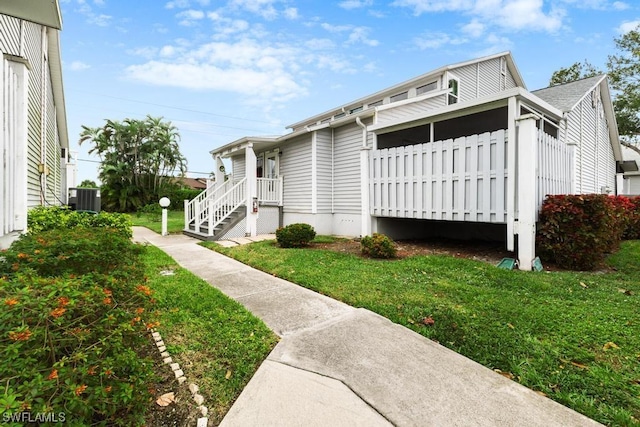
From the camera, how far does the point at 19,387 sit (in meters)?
1.20

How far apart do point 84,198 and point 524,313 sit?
1436 cm

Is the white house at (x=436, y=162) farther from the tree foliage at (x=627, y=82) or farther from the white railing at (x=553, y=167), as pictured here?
the tree foliage at (x=627, y=82)

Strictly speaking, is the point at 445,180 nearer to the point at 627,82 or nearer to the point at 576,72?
the point at 627,82

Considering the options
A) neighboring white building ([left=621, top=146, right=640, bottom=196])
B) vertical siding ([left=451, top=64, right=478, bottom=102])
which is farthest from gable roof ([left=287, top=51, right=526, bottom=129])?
neighboring white building ([left=621, top=146, right=640, bottom=196])

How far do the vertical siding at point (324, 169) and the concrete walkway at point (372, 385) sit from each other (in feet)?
24.4

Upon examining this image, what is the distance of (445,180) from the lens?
707 cm

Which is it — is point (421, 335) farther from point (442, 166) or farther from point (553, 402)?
point (442, 166)

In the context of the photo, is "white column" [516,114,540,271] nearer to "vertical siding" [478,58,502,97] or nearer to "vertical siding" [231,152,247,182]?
"vertical siding" [478,58,502,97]

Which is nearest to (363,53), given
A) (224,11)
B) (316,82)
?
(316,82)

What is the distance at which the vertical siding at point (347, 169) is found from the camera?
10.1 metres

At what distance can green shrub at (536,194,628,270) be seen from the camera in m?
5.54

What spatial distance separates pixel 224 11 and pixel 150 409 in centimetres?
1175

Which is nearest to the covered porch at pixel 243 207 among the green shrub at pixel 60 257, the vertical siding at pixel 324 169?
the vertical siding at pixel 324 169

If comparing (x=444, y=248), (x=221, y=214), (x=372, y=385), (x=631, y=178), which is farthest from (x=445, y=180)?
(x=631, y=178)
